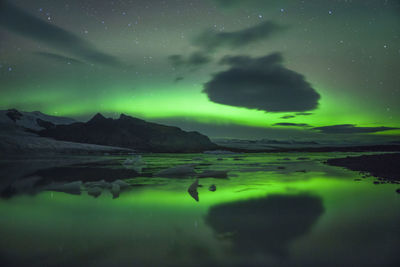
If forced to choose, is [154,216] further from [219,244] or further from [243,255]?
[243,255]

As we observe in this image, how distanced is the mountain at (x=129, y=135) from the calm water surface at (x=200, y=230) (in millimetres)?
104402

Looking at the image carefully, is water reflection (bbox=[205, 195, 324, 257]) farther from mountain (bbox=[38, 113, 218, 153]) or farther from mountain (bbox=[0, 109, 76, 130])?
mountain (bbox=[0, 109, 76, 130])

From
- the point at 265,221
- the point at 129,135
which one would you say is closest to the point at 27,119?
the point at 129,135

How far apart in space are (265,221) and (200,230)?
4.79 feet

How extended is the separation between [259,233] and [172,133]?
17074 cm

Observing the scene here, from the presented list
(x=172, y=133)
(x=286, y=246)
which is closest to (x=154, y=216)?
(x=286, y=246)

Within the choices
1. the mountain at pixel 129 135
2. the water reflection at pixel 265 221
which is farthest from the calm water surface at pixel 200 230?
the mountain at pixel 129 135

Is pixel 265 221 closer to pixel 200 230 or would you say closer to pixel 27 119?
pixel 200 230

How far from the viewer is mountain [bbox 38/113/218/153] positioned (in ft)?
407

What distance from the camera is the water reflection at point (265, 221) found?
12.7 feet

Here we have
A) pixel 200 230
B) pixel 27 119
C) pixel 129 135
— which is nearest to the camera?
pixel 200 230

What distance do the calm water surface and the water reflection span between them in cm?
2

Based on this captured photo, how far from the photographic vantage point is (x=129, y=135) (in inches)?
5866

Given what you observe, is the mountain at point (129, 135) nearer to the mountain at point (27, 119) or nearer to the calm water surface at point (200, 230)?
the mountain at point (27, 119)
